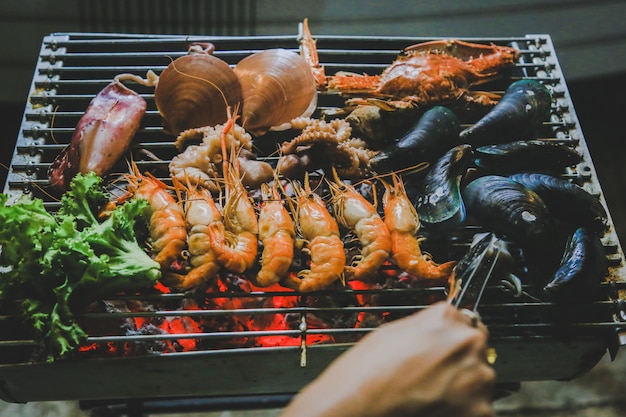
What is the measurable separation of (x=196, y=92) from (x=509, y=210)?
1.60m

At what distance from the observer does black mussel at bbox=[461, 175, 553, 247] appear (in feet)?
7.85

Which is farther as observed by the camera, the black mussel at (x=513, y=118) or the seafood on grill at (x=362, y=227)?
the black mussel at (x=513, y=118)

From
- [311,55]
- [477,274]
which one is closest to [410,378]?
[477,274]

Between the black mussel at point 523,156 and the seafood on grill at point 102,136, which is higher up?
the seafood on grill at point 102,136

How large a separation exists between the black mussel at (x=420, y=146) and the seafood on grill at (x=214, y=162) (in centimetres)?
57

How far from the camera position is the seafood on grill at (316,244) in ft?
7.65

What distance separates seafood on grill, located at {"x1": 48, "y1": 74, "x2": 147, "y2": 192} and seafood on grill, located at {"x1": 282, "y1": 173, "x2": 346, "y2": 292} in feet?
3.08

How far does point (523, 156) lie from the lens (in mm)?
2682

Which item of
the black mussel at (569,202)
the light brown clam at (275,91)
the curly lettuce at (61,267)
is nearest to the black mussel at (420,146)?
the black mussel at (569,202)

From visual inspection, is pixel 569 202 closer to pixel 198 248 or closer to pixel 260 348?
pixel 260 348

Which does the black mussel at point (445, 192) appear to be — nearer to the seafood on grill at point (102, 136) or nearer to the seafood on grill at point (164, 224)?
the seafood on grill at point (164, 224)

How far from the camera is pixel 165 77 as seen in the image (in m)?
2.85

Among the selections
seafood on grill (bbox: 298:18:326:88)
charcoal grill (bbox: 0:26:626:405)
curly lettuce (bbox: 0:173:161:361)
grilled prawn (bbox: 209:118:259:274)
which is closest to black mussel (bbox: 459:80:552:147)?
charcoal grill (bbox: 0:26:626:405)

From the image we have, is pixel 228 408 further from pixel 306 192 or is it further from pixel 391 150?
pixel 391 150
